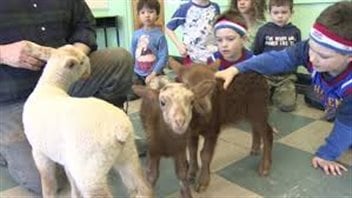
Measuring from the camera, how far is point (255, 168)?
4.93 feet

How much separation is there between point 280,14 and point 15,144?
1569mm

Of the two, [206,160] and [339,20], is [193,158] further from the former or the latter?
[339,20]

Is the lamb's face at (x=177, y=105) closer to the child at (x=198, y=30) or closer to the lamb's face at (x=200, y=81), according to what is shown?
the lamb's face at (x=200, y=81)

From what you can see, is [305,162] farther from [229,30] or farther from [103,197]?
[103,197]

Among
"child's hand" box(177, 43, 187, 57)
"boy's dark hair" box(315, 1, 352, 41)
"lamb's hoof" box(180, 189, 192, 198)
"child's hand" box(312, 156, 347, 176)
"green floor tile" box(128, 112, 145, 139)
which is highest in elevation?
"boy's dark hair" box(315, 1, 352, 41)

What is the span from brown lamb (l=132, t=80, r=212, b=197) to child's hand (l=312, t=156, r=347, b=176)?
56 cm

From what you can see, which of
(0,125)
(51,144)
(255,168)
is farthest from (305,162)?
(0,125)

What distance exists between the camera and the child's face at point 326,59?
1.26 m

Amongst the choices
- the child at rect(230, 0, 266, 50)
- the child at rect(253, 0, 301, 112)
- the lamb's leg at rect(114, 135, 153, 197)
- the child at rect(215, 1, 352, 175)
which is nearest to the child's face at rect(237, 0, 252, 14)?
the child at rect(230, 0, 266, 50)

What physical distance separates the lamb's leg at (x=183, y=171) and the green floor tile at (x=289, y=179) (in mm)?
251

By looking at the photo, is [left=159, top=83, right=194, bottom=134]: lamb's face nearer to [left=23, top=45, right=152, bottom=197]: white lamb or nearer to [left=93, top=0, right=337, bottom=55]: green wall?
[left=23, top=45, right=152, bottom=197]: white lamb

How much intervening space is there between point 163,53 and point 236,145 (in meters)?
0.87

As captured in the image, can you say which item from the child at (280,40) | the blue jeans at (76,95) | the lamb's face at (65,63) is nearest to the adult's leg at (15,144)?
the blue jeans at (76,95)

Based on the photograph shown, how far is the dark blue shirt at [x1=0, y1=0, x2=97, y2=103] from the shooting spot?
1362 millimetres
